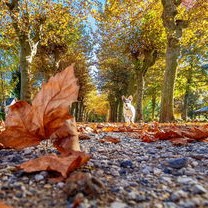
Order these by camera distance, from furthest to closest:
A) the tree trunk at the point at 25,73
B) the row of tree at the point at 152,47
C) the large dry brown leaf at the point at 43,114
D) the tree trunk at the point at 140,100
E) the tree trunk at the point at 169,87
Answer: the tree trunk at the point at 140,100 < the tree trunk at the point at 25,73 < the row of tree at the point at 152,47 < the tree trunk at the point at 169,87 < the large dry brown leaf at the point at 43,114

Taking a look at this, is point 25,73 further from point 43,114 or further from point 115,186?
point 115,186

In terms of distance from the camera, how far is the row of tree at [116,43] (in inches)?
542

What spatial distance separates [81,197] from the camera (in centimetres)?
99

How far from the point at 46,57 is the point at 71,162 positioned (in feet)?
88.4

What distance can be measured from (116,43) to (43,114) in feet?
73.4

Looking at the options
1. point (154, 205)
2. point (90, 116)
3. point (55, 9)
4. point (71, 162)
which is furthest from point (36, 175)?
point (90, 116)

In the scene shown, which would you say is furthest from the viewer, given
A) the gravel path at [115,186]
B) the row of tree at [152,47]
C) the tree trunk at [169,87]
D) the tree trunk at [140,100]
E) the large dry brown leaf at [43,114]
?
the tree trunk at [140,100]

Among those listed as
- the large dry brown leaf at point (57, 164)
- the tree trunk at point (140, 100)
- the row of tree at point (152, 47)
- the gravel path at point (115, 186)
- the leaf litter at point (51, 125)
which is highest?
the row of tree at point (152, 47)

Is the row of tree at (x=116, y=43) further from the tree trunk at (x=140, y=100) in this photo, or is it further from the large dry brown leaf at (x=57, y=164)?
the large dry brown leaf at (x=57, y=164)

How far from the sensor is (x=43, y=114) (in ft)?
4.97

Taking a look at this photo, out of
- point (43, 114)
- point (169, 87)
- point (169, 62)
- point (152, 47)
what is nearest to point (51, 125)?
point (43, 114)

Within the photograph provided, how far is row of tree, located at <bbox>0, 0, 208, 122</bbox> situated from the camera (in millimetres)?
13773

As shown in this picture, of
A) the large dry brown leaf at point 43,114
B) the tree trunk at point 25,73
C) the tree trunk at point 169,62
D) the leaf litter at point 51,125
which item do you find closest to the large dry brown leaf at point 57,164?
the leaf litter at point 51,125

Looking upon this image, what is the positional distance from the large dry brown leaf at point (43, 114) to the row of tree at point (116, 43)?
1176cm
